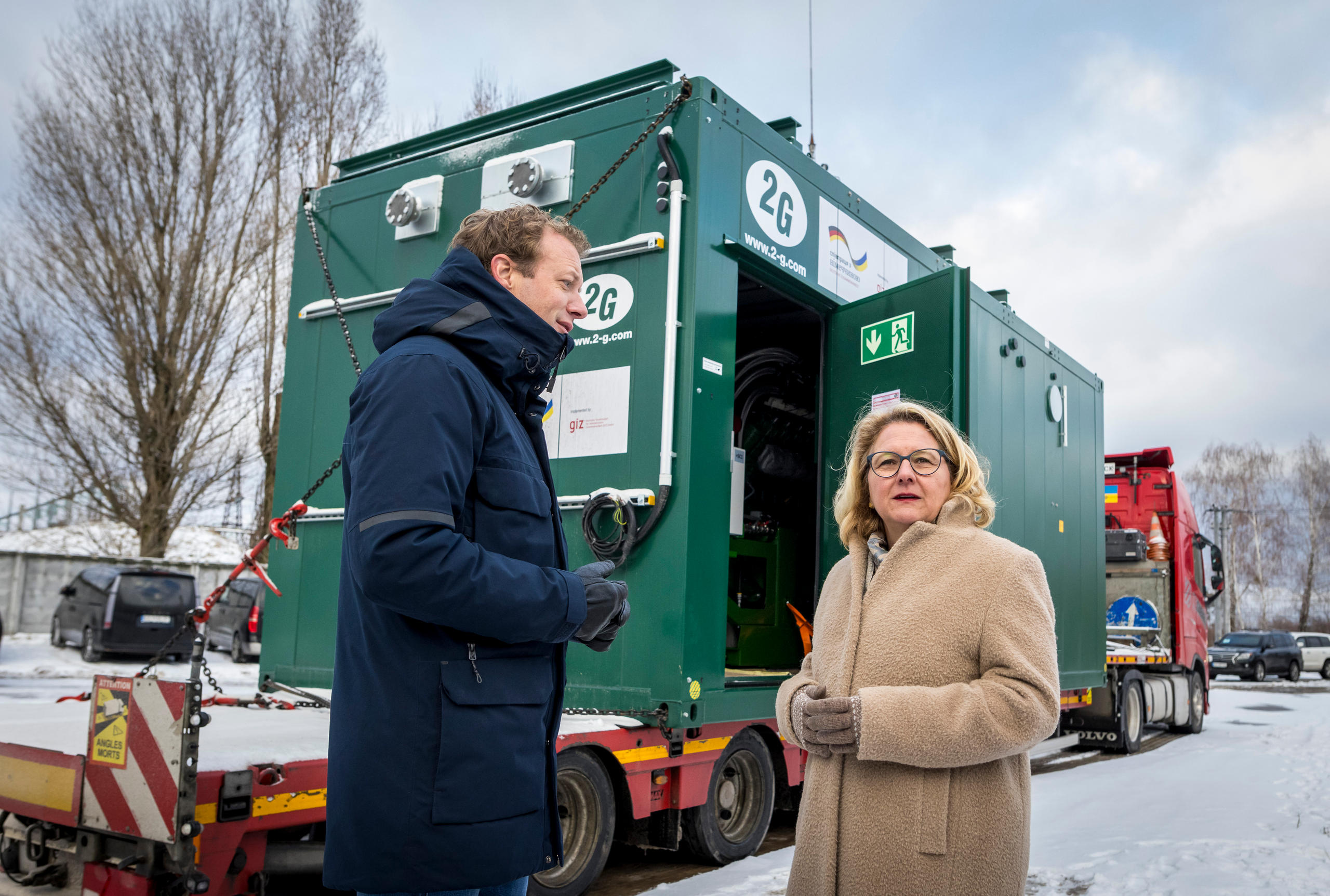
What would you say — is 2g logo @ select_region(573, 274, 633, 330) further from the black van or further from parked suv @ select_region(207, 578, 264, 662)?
parked suv @ select_region(207, 578, 264, 662)


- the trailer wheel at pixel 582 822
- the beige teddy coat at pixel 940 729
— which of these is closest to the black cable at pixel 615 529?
the trailer wheel at pixel 582 822

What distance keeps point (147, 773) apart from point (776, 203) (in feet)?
12.3

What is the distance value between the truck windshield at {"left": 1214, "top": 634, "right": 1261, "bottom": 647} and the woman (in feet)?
92.2

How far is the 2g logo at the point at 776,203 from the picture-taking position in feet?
16.3

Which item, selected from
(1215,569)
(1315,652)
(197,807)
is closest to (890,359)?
(197,807)

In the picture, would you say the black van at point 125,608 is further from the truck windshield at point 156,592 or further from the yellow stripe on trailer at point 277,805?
the yellow stripe on trailer at point 277,805

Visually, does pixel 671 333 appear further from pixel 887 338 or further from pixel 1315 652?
pixel 1315 652

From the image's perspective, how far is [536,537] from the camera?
6.15 feet

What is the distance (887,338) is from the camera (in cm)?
528

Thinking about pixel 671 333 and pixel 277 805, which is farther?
pixel 671 333

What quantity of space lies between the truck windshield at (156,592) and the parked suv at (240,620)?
1033 millimetres

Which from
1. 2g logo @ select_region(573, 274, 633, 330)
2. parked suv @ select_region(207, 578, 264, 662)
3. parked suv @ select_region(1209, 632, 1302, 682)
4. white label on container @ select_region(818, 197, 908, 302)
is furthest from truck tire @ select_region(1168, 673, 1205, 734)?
parked suv @ select_region(1209, 632, 1302, 682)

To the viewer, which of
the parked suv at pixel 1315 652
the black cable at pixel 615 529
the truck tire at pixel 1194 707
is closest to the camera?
the black cable at pixel 615 529

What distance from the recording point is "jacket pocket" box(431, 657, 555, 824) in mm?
1654
